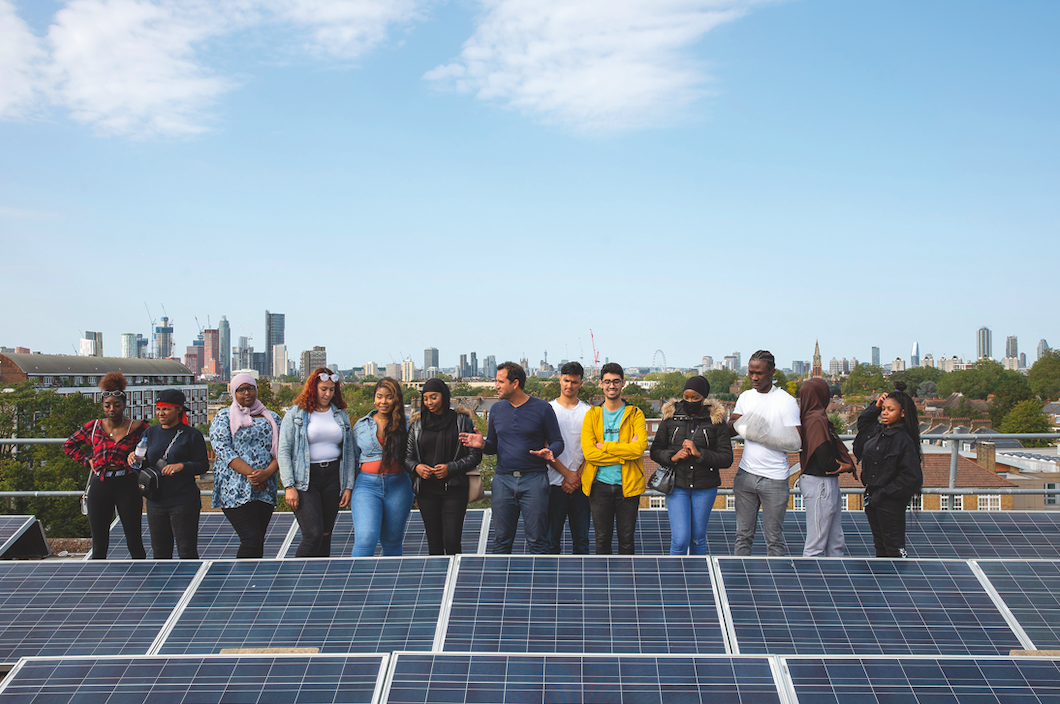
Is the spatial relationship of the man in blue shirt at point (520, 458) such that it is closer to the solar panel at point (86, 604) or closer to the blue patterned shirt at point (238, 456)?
the blue patterned shirt at point (238, 456)

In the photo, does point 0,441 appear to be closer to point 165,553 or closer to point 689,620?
point 165,553

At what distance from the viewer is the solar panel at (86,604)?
3.62 metres

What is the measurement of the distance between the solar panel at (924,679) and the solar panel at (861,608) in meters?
0.40

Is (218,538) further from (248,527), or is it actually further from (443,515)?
(443,515)

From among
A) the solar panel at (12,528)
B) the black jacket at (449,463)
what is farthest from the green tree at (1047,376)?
the solar panel at (12,528)

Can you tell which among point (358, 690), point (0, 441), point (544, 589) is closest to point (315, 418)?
point (544, 589)

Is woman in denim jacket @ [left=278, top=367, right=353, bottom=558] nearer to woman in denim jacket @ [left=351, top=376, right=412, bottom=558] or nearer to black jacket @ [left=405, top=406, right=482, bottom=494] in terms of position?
woman in denim jacket @ [left=351, top=376, right=412, bottom=558]

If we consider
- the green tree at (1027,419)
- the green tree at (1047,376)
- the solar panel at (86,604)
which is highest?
the solar panel at (86,604)

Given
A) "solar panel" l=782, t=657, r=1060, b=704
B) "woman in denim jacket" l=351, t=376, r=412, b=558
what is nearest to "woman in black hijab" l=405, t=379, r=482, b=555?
"woman in denim jacket" l=351, t=376, r=412, b=558

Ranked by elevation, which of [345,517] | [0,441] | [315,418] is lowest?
[345,517]

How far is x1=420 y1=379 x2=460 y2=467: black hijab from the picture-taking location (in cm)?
507

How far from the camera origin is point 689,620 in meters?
3.56

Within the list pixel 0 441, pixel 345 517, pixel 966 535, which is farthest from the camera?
pixel 0 441

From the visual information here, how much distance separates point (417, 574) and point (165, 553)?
7.71ft
